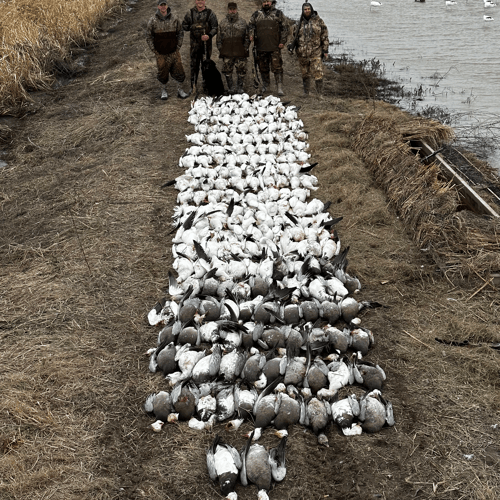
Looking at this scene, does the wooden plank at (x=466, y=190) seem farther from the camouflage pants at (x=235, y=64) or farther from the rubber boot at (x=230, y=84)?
the rubber boot at (x=230, y=84)

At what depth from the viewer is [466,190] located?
20.3ft

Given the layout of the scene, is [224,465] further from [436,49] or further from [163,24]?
[436,49]

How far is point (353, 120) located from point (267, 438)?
6.14 m

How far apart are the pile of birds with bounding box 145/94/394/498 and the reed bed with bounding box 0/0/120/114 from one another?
5311 mm

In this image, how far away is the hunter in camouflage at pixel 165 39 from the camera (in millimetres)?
8875

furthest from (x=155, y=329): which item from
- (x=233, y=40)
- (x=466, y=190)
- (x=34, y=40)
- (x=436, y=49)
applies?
(x=436, y=49)

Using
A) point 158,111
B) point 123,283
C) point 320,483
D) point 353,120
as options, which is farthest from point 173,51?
point 320,483

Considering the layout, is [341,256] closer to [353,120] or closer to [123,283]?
[123,283]

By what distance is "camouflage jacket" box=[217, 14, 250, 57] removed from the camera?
29.7 feet

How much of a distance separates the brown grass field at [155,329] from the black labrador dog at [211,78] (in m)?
1.25

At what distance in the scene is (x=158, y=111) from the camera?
30.1ft

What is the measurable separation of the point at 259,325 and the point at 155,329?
89cm

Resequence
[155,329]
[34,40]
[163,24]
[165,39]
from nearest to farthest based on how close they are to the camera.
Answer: [155,329], [163,24], [165,39], [34,40]

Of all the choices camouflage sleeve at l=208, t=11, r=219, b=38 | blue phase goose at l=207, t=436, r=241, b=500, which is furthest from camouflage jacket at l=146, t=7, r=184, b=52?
blue phase goose at l=207, t=436, r=241, b=500
